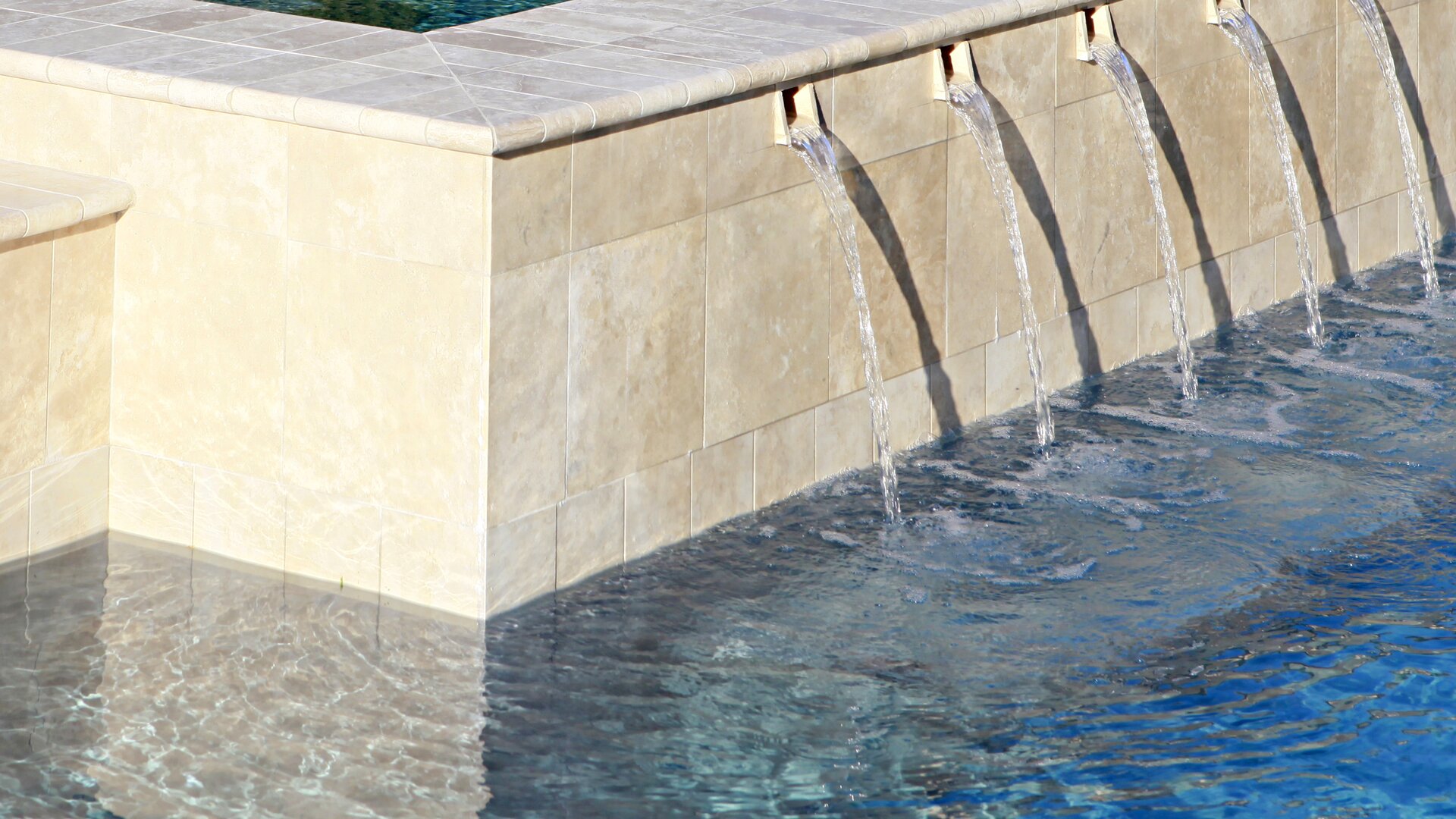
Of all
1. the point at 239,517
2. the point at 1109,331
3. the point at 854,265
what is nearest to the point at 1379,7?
the point at 1109,331

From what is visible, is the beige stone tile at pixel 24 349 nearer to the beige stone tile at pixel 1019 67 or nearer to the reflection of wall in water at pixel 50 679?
the reflection of wall in water at pixel 50 679

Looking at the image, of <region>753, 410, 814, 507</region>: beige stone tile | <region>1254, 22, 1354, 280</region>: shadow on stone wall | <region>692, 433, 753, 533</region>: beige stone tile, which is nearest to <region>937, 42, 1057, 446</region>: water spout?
<region>753, 410, 814, 507</region>: beige stone tile

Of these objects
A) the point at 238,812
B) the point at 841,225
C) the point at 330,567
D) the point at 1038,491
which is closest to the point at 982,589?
the point at 1038,491

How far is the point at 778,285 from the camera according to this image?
20.6 feet

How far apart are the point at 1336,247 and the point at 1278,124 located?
3.15 feet

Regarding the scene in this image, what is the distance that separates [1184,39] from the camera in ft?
25.6

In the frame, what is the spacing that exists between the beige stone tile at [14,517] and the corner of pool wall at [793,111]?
7.94 ft

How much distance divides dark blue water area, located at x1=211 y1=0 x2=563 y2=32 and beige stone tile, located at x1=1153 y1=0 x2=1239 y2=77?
336 cm

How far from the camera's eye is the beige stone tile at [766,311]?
19.9 feet

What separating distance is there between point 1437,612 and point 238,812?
3.17 m

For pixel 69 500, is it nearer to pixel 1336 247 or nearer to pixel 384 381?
pixel 384 381

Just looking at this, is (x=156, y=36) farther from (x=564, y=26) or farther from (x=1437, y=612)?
(x=1437, y=612)

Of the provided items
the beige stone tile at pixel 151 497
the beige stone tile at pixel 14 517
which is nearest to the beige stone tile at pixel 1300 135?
the beige stone tile at pixel 151 497

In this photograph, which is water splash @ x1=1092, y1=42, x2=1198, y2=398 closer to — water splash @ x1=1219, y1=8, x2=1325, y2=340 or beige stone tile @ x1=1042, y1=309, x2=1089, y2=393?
beige stone tile @ x1=1042, y1=309, x2=1089, y2=393
